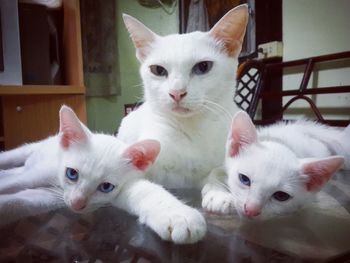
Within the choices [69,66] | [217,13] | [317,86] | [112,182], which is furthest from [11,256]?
[317,86]

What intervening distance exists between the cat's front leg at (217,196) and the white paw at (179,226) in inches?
3.3

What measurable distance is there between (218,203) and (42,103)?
2.69ft

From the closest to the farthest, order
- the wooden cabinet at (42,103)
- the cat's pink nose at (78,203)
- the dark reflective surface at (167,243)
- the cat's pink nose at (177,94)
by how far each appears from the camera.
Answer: the dark reflective surface at (167,243) → the cat's pink nose at (78,203) → the cat's pink nose at (177,94) → the wooden cabinet at (42,103)

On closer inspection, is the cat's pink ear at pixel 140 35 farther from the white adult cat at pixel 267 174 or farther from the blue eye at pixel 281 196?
the blue eye at pixel 281 196

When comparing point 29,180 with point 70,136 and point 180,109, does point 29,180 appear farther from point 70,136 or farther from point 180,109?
point 180,109

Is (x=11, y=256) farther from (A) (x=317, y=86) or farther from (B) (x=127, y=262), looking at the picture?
(A) (x=317, y=86)

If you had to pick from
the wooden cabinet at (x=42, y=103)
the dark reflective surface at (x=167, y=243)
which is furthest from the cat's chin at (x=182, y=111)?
the wooden cabinet at (x=42, y=103)

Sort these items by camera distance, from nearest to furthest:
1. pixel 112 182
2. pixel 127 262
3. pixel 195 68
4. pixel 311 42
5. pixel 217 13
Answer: pixel 127 262
pixel 112 182
pixel 195 68
pixel 217 13
pixel 311 42

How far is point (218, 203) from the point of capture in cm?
51

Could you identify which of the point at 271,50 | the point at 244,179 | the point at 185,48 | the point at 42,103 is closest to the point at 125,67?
the point at 42,103

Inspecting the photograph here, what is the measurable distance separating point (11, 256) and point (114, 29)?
1.06m

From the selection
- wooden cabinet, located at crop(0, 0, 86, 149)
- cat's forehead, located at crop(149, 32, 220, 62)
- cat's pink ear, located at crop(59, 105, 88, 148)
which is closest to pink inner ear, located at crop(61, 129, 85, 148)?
cat's pink ear, located at crop(59, 105, 88, 148)

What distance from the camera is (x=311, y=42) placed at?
1049 millimetres

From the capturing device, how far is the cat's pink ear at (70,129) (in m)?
0.53
